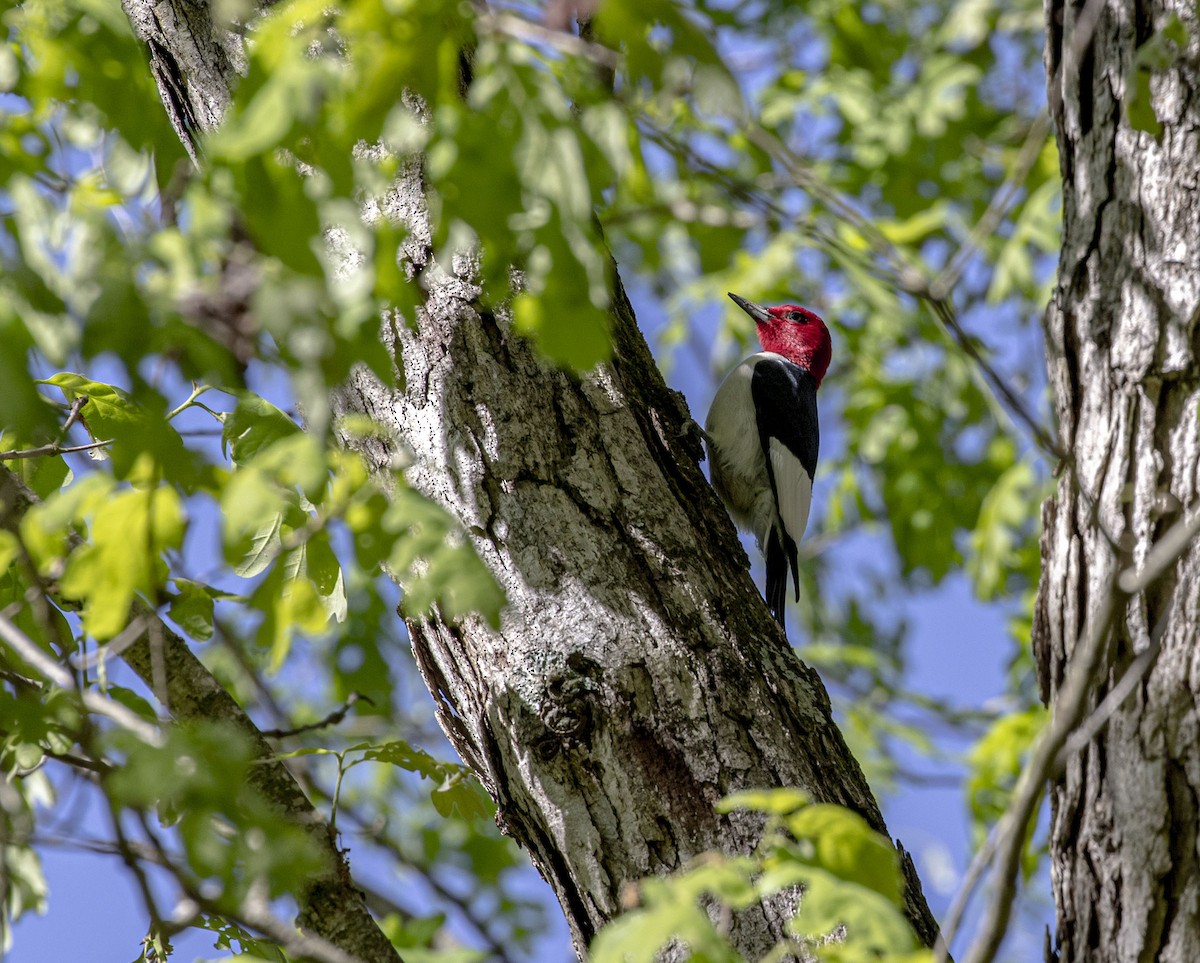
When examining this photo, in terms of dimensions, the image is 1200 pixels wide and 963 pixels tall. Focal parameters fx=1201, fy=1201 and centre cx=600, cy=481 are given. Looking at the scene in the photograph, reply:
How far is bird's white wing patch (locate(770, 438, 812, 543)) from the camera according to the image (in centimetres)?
479

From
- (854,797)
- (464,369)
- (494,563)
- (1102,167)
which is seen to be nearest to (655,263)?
(464,369)

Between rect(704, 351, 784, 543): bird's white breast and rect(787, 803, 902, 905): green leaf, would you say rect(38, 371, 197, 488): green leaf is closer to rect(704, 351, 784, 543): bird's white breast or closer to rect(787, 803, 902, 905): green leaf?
rect(787, 803, 902, 905): green leaf

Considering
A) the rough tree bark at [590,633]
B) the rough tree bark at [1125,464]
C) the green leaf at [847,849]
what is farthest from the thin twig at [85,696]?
the rough tree bark at [1125,464]

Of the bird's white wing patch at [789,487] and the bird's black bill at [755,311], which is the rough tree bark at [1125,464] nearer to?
the bird's white wing patch at [789,487]

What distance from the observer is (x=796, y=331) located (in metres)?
5.52

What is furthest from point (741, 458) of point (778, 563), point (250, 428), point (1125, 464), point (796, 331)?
point (250, 428)

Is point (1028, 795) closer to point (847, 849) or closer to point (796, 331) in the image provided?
point (847, 849)

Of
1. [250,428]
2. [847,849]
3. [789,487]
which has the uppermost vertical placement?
[789,487]

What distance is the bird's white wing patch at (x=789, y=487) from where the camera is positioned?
479 centimetres

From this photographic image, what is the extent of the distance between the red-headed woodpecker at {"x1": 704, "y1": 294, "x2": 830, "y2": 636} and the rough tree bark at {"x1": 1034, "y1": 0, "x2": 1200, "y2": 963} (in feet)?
8.55

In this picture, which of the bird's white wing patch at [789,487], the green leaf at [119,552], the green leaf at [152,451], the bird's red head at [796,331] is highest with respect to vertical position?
the bird's red head at [796,331]

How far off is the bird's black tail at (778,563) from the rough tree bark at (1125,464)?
2.74 m

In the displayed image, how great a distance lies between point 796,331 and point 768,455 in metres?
0.93

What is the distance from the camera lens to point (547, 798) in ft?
6.60
